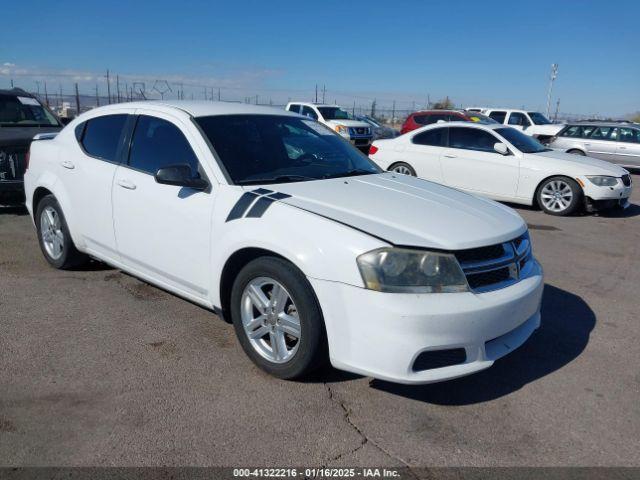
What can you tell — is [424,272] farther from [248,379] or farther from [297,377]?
[248,379]

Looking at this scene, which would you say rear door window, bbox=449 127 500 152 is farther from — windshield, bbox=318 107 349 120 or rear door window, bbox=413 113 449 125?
windshield, bbox=318 107 349 120

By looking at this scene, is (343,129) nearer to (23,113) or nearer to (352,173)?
(23,113)

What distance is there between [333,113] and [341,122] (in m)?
1.25

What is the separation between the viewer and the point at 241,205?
3506mm

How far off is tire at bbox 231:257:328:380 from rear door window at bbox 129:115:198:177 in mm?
989

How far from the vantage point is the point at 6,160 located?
7.43m

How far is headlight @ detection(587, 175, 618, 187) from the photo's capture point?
368 inches

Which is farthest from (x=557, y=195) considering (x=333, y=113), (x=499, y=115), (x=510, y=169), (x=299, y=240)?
(x=499, y=115)

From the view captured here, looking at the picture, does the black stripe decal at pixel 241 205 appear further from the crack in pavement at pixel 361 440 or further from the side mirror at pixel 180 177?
the crack in pavement at pixel 361 440

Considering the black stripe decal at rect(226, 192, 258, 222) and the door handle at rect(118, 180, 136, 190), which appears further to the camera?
the door handle at rect(118, 180, 136, 190)

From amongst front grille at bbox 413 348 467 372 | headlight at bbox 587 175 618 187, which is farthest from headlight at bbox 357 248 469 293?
headlight at bbox 587 175 618 187

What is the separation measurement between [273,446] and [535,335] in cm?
240

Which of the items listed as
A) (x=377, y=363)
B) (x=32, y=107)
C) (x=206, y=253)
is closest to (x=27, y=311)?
(x=206, y=253)

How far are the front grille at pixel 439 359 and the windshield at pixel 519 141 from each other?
772 centimetres
